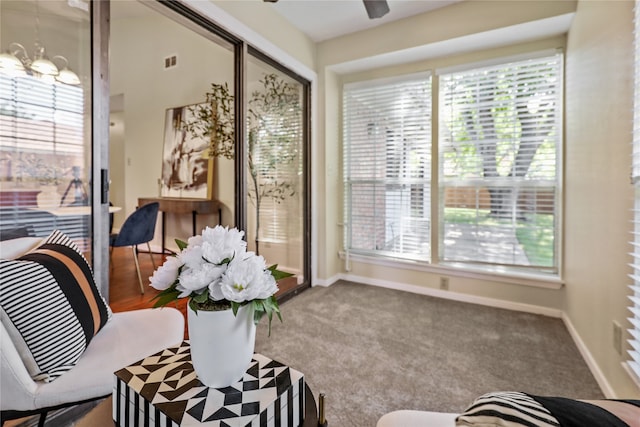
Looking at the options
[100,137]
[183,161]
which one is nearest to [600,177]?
[100,137]

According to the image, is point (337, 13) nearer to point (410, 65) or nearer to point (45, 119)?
point (410, 65)

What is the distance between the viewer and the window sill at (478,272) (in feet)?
8.77

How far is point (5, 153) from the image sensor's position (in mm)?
1383

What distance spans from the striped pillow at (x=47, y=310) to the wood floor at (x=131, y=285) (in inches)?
40.5

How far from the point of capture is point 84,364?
3.64ft

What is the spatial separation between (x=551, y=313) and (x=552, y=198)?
1001 mm

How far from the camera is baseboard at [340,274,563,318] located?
2.70 metres

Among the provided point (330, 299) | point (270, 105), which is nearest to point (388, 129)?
point (270, 105)

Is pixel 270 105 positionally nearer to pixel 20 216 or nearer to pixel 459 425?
pixel 20 216

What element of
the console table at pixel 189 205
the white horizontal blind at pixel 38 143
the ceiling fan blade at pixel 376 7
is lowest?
the console table at pixel 189 205

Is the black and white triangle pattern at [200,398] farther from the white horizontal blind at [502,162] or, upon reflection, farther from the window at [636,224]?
the white horizontal blind at [502,162]

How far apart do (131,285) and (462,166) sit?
11.3 ft

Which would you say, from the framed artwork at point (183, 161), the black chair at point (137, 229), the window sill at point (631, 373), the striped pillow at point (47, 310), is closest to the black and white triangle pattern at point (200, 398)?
the striped pillow at point (47, 310)

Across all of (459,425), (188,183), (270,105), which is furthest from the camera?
(188,183)
